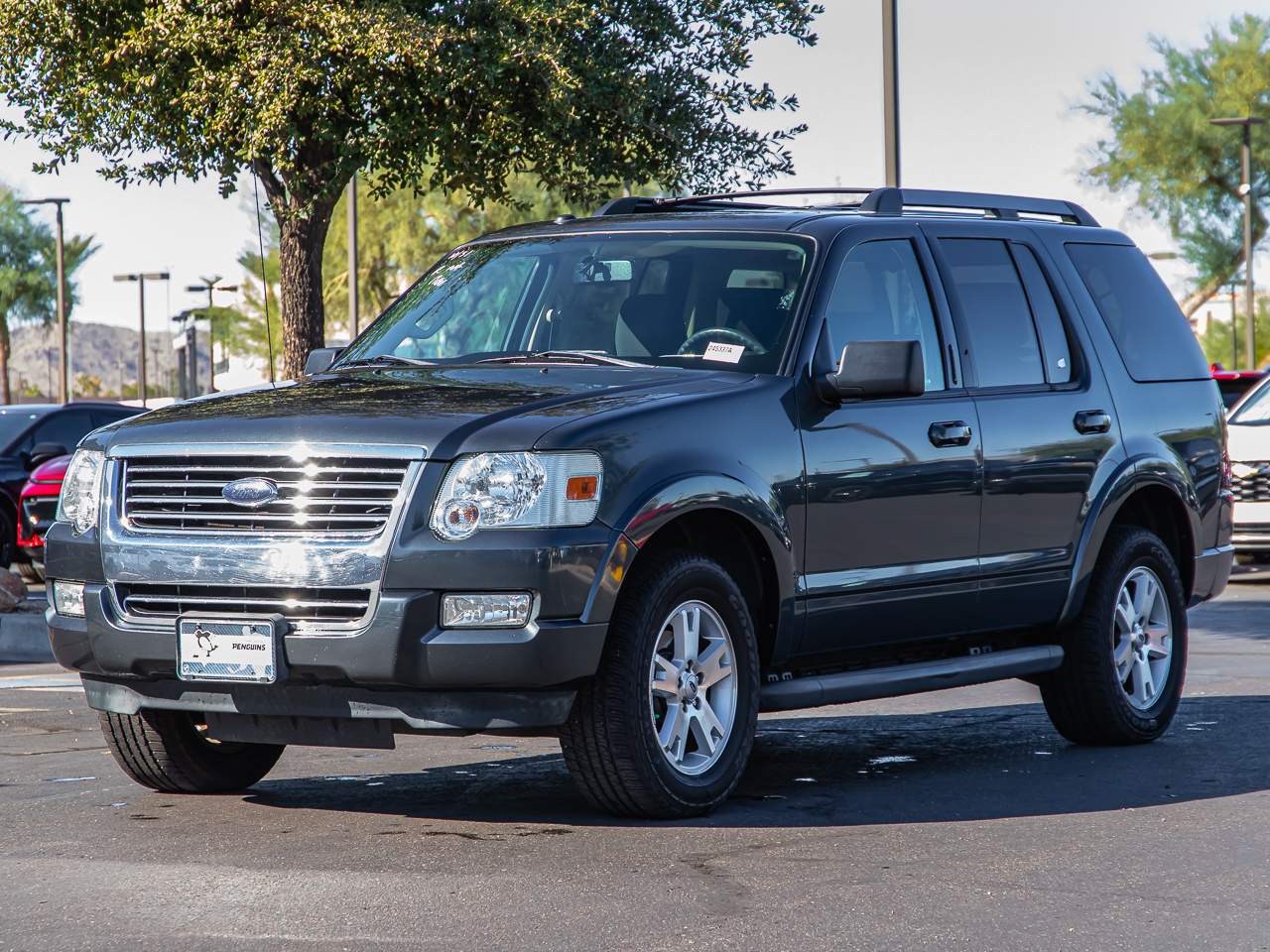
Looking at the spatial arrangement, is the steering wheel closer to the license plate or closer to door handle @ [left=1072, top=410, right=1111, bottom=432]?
door handle @ [left=1072, top=410, right=1111, bottom=432]

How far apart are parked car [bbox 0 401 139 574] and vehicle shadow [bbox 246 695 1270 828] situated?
1216cm

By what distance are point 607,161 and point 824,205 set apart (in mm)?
9617

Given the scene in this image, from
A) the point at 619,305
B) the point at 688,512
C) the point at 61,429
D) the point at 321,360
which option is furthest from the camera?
the point at 61,429

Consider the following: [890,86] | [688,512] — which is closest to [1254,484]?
[890,86]

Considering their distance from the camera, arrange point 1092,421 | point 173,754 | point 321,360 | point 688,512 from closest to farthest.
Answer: point 688,512, point 173,754, point 321,360, point 1092,421

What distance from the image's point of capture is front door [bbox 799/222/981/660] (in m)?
7.00

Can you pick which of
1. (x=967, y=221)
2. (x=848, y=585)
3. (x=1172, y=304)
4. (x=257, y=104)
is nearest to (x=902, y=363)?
(x=848, y=585)

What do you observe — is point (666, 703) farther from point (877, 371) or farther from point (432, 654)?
point (877, 371)

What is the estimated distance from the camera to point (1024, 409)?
795 cm

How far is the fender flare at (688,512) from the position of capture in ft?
20.0

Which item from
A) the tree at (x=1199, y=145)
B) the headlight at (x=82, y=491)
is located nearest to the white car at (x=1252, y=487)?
the headlight at (x=82, y=491)

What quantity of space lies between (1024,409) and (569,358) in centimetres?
189

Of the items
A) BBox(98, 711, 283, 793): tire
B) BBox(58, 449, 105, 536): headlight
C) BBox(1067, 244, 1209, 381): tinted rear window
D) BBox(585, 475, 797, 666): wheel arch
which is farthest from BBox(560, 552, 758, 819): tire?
A: BBox(1067, 244, 1209, 381): tinted rear window

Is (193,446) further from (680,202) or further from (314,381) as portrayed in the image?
(680,202)
